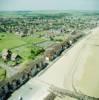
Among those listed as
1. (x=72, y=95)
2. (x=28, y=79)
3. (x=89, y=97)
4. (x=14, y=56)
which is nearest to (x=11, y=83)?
(x=28, y=79)

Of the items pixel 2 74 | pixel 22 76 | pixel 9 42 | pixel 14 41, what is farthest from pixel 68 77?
pixel 14 41

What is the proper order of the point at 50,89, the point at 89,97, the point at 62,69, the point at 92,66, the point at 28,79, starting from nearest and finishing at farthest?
the point at 89,97, the point at 50,89, the point at 28,79, the point at 62,69, the point at 92,66

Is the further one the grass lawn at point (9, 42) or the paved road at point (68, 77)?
the grass lawn at point (9, 42)

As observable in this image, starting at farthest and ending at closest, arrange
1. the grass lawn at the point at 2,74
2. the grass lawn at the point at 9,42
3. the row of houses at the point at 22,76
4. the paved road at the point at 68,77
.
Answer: the grass lawn at the point at 9,42 < the grass lawn at the point at 2,74 < the paved road at the point at 68,77 < the row of houses at the point at 22,76

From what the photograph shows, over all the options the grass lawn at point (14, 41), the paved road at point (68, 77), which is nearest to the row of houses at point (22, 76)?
the paved road at point (68, 77)

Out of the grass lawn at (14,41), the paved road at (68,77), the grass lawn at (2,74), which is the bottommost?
the grass lawn at (14,41)

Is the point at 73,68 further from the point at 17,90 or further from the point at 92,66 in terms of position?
the point at 17,90

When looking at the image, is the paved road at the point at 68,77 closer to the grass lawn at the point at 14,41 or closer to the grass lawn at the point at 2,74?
the grass lawn at the point at 2,74

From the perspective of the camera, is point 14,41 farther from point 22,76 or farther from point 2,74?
point 22,76
